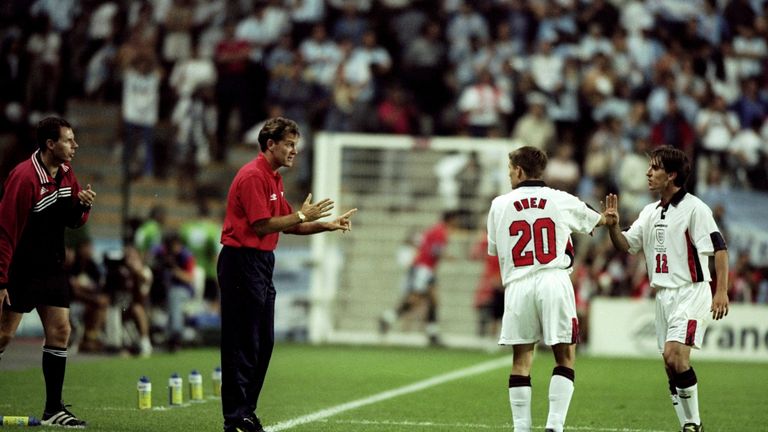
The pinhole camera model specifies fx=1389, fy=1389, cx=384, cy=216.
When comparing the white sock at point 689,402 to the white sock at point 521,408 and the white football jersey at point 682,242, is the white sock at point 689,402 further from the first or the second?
the white sock at point 521,408

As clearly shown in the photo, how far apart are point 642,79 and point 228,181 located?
26.4 feet

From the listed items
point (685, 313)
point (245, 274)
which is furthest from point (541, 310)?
point (245, 274)

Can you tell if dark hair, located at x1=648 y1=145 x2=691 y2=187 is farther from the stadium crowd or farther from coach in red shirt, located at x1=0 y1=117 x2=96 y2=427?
the stadium crowd

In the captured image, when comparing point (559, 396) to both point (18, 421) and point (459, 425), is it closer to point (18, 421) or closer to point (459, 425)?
point (459, 425)

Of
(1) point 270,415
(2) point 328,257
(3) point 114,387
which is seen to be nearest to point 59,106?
(2) point 328,257

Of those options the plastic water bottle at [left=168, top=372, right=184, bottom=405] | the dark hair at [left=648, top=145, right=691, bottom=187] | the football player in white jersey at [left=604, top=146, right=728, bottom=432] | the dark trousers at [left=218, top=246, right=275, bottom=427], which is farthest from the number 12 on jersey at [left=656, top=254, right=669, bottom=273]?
the plastic water bottle at [left=168, top=372, right=184, bottom=405]

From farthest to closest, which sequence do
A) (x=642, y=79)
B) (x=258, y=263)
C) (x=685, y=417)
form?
(x=642, y=79) → (x=685, y=417) → (x=258, y=263)

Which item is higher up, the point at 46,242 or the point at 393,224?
the point at 393,224

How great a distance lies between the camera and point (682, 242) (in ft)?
33.6

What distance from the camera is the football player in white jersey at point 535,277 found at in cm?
923

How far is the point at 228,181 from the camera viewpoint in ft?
86.2

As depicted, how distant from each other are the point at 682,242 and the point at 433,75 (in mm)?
16285

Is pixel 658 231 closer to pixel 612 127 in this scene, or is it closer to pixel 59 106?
pixel 612 127

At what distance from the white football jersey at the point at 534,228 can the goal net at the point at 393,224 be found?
14733mm
